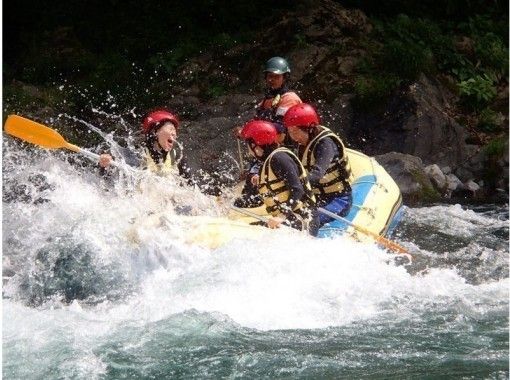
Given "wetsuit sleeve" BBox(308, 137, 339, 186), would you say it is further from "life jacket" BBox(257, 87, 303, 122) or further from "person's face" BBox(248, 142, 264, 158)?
"life jacket" BBox(257, 87, 303, 122)

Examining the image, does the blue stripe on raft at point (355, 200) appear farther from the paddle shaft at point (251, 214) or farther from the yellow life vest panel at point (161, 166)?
the yellow life vest panel at point (161, 166)

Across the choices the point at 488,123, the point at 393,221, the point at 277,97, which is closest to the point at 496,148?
the point at 488,123

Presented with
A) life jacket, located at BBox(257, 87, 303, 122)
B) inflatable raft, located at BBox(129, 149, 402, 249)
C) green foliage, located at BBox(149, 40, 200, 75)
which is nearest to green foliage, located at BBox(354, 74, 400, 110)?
green foliage, located at BBox(149, 40, 200, 75)

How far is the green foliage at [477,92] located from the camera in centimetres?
1030

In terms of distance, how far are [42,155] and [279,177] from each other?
13.6 ft

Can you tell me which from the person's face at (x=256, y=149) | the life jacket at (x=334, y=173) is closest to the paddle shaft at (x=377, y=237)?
the life jacket at (x=334, y=173)

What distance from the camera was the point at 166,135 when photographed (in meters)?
5.36

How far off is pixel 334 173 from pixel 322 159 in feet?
1.00

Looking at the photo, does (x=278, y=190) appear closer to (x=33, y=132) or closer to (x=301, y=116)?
(x=301, y=116)

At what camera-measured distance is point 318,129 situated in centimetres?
537

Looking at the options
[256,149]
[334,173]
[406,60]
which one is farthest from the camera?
[406,60]

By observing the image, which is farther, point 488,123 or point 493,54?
point 493,54

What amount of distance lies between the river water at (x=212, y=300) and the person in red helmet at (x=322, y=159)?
1.40 feet

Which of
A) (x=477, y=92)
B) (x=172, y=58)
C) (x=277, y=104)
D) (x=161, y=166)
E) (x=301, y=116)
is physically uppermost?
(x=172, y=58)
